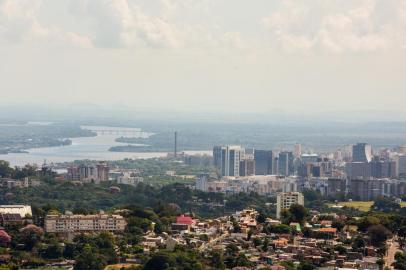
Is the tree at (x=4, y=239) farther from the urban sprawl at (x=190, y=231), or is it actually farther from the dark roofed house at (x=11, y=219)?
the dark roofed house at (x=11, y=219)

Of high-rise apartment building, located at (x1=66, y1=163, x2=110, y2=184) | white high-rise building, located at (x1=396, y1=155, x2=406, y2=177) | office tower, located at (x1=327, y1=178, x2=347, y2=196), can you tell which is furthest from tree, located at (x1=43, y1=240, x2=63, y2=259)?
white high-rise building, located at (x1=396, y1=155, x2=406, y2=177)

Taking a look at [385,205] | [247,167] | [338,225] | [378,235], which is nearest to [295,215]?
[338,225]

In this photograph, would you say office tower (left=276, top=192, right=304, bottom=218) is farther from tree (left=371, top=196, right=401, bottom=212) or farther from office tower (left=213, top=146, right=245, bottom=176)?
office tower (left=213, top=146, right=245, bottom=176)

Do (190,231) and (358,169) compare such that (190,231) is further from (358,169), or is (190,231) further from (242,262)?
(358,169)

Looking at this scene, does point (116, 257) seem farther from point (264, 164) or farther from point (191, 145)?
point (191, 145)

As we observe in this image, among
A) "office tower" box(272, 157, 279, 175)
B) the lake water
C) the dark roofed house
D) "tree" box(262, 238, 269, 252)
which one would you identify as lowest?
the lake water

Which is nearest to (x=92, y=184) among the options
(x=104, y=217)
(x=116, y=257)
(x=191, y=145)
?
(x=104, y=217)
